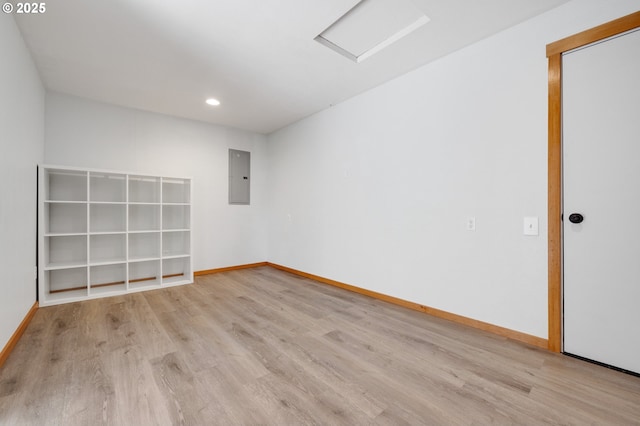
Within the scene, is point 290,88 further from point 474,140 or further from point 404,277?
point 404,277

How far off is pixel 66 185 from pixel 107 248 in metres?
0.93

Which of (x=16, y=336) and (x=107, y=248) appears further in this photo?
(x=107, y=248)

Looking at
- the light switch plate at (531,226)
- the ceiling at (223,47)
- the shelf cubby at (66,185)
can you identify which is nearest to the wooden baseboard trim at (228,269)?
the shelf cubby at (66,185)

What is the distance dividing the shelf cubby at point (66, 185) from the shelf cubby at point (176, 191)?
93 cm

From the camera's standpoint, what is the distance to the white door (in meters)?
1.67

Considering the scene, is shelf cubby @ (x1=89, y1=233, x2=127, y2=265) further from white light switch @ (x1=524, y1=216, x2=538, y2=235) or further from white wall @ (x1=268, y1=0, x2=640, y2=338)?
white light switch @ (x1=524, y1=216, x2=538, y2=235)

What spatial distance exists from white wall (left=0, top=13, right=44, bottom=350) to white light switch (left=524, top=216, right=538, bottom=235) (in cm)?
381

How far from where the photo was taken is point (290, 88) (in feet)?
10.6

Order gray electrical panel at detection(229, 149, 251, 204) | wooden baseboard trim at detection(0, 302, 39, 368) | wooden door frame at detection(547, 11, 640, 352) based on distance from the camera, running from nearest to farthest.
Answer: wooden baseboard trim at detection(0, 302, 39, 368) < wooden door frame at detection(547, 11, 640, 352) < gray electrical panel at detection(229, 149, 251, 204)

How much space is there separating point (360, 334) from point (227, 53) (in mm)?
2833

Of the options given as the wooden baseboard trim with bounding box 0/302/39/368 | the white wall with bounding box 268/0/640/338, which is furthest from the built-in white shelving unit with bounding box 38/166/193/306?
the white wall with bounding box 268/0/640/338

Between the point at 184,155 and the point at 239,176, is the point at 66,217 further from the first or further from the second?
the point at 239,176

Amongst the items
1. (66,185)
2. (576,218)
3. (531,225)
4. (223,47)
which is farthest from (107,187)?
(576,218)

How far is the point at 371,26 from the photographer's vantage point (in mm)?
2172
